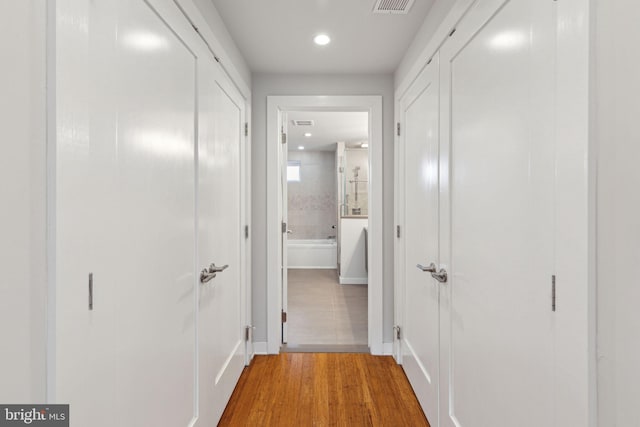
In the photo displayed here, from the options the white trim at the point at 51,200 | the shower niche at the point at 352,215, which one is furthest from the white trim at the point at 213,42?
the shower niche at the point at 352,215

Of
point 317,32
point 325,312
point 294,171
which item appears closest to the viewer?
point 317,32

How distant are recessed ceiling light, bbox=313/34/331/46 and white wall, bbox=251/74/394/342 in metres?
0.55

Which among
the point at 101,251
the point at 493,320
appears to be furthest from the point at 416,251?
the point at 101,251

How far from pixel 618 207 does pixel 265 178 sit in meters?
2.48

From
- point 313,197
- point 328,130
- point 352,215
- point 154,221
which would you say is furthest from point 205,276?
point 313,197

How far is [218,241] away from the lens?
6.56 feet

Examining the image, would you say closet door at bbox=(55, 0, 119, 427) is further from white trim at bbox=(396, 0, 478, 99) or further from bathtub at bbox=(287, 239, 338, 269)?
bathtub at bbox=(287, 239, 338, 269)

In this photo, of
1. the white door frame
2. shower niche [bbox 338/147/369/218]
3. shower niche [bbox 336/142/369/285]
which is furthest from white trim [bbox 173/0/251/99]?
shower niche [bbox 338/147/369/218]

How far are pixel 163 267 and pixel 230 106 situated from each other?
4.33 ft

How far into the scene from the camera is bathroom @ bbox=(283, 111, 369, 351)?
3.67 metres

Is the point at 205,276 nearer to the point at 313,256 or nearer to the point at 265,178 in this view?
the point at 265,178

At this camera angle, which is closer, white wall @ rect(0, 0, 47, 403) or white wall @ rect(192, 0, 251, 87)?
white wall @ rect(0, 0, 47, 403)

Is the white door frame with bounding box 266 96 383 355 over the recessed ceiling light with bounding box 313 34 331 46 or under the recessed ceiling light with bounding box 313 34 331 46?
under

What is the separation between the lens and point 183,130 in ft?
4.92
